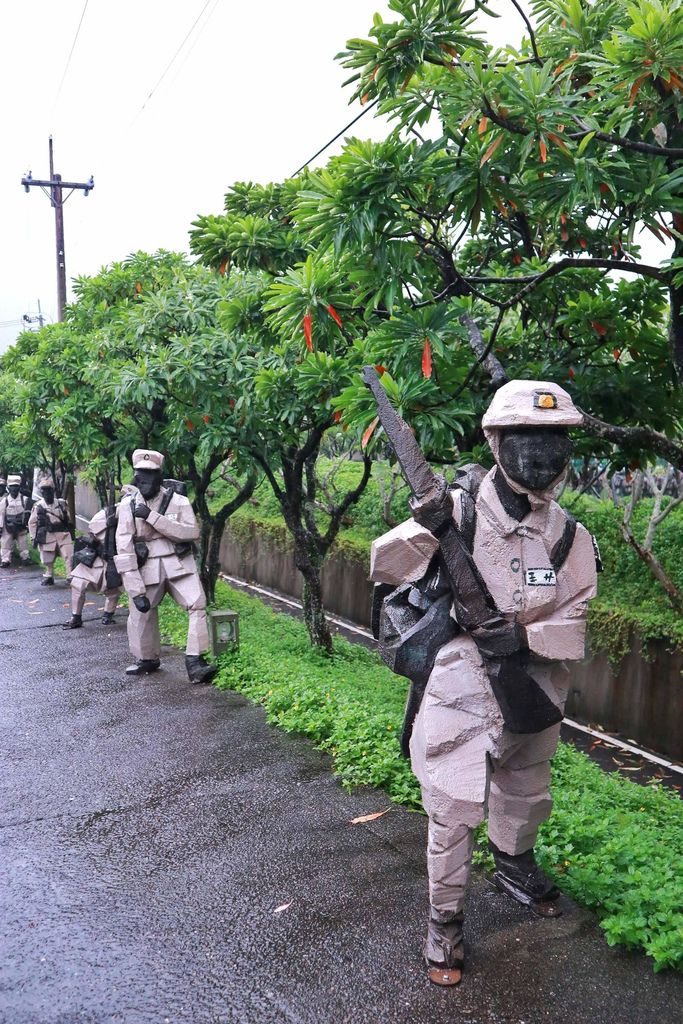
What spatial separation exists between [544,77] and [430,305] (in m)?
1.20

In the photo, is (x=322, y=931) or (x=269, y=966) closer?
(x=269, y=966)

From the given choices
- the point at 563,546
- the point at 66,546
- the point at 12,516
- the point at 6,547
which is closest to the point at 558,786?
the point at 563,546

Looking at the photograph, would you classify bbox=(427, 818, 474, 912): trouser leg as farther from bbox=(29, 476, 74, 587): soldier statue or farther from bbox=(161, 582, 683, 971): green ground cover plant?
bbox=(29, 476, 74, 587): soldier statue

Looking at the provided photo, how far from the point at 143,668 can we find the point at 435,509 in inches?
221

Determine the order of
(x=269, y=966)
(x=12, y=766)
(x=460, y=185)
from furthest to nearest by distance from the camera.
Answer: (x=12, y=766) < (x=460, y=185) < (x=269, y=966)

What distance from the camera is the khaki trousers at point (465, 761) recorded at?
3.32 metres

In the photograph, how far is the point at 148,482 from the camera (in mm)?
7883

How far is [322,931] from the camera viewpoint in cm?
364

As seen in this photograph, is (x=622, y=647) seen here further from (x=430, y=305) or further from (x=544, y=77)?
(x=544, y=77)

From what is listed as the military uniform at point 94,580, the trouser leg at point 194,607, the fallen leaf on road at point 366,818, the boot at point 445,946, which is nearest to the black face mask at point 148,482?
the trouser leg at point 194,607

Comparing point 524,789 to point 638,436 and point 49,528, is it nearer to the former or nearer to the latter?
point 638,436

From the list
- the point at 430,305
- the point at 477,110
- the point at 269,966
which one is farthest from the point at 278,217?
the point at 269,966

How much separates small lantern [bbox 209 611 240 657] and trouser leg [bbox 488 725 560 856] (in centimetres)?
460

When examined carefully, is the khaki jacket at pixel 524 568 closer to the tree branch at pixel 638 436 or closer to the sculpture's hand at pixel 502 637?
the sculpture's hand at pixel 502 637
